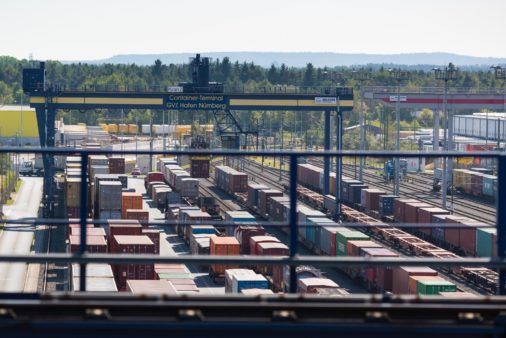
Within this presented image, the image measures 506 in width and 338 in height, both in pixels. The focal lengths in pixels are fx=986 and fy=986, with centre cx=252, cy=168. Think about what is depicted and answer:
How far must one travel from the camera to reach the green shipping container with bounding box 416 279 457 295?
781 inches

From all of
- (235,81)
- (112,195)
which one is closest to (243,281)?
(112,195)

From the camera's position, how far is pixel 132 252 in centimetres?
2175

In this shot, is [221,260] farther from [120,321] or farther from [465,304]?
[465,304]

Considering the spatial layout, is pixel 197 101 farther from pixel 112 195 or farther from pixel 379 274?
pixel 379 274

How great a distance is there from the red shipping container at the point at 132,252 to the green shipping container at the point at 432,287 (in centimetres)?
575

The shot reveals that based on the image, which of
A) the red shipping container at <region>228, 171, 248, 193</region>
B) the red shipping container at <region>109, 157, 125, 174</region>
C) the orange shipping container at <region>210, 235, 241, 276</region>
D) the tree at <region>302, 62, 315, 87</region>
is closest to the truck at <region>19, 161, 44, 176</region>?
the red shipping container at <region>109, 157, 125, 174</region>

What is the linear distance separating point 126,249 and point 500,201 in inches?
662

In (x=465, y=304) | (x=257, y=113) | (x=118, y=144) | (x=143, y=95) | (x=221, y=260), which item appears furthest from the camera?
(x=257, y=113)

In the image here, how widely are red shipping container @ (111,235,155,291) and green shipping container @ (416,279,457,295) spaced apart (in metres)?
5.75

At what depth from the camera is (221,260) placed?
5457mm

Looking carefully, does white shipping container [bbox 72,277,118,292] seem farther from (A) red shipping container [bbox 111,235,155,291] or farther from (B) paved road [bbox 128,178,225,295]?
(B) paved road [bbox 128,178,225,295]

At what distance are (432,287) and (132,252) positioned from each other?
258 inches

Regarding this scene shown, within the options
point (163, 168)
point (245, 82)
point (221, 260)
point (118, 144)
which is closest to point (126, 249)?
point (221, 260)

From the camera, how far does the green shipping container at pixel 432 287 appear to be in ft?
65.1
